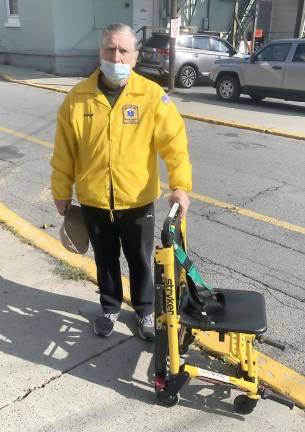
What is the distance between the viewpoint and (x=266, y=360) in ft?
9.77

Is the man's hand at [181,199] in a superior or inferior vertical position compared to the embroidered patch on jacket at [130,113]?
inferior

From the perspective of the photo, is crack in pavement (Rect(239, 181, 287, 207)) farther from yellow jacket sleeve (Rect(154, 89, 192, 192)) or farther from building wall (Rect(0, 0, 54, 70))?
building wall (Rect(0, 0, 54, 70))

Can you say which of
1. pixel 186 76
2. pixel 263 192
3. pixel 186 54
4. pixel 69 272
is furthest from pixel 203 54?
pixel 69 272

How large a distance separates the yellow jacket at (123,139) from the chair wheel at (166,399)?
1.03 metres

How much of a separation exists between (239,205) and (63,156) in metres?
3.17

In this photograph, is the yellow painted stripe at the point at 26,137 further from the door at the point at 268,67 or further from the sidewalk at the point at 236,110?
the door at the point at 268,67

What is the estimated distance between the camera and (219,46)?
1689 cm

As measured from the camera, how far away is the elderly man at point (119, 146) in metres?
2.57

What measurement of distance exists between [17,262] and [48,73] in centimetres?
1579

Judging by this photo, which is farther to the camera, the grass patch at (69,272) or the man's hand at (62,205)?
the grass patch at (69,272)

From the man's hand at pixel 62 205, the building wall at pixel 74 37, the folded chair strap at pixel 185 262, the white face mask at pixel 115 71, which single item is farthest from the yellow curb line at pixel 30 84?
the folded chair strap at pixel 185 262

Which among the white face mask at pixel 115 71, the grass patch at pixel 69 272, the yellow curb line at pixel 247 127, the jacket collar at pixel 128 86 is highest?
the white face mask at pixel 115 71

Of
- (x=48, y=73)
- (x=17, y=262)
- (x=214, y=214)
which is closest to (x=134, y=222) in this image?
(x=17, y=262)

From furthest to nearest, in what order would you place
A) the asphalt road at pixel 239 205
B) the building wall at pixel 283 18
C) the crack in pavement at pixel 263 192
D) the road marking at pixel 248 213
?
the building wall at pixel 283 18, the crack in pavement at pixel 263 192, the road marking at pixel 248 213, the asphalt road at pixel 239 205
